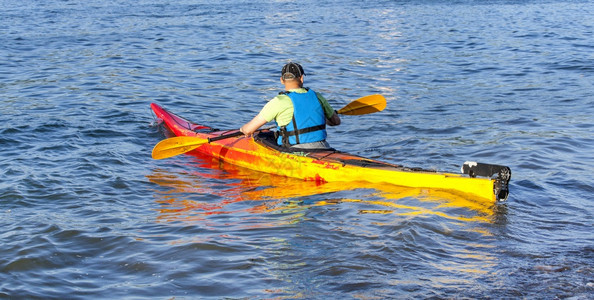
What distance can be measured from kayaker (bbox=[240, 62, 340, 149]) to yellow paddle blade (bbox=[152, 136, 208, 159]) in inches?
32.6

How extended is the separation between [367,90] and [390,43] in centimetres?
615

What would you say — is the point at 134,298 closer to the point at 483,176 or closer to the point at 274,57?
the point at 483,176

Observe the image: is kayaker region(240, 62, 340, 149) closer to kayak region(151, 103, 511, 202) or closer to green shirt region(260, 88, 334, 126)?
green shirt region(260, 88, 334, 126)

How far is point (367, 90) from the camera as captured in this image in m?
13.0

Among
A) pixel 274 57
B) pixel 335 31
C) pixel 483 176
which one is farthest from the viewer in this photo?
pixel 335 31

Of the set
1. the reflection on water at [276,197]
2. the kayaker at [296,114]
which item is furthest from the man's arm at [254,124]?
the reflection on water at [276,197]

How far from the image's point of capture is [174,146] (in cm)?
744

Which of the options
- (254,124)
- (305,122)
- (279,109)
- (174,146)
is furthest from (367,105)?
(174,146)

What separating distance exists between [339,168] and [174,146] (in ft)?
6.41

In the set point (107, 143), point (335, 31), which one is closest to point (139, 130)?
point (107, 143)

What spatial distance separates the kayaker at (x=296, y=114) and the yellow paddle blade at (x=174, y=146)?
83cm

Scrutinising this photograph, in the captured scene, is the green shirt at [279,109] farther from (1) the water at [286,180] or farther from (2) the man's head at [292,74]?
(1) the water at [286,180]

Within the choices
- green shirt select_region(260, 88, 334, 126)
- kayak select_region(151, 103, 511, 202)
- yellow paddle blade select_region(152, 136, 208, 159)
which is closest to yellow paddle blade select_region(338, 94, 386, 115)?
kayak select_region(151, 103, 511, 202)

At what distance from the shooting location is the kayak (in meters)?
5.81
